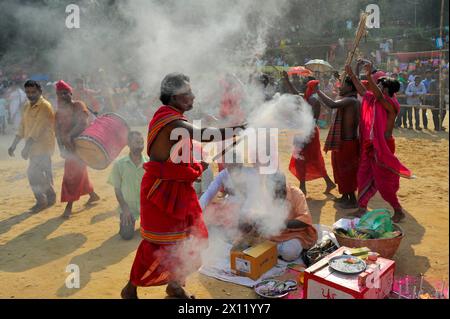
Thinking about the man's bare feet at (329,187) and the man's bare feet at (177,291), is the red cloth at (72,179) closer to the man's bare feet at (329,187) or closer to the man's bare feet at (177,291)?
the man's bare feet at (177,291)

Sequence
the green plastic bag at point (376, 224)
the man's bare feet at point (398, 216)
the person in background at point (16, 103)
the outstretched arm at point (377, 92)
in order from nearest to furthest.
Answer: the green plastic bag at point (376, 224) < the outstretched arm at point (377, 92) < the man's bare feet at point (398, 216) < the person in background at point (16, 103)

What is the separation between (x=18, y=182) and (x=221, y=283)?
532 centimetres

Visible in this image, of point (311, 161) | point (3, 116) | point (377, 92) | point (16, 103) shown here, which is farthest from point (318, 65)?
point (3, 116)

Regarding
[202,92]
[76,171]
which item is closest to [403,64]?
[202,92]

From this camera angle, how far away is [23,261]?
4.39 m

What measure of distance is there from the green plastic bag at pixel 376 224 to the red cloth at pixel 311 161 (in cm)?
219

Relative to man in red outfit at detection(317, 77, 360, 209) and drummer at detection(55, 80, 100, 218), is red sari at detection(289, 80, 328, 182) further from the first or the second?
drummer at detection(55, 80, 100, 218)

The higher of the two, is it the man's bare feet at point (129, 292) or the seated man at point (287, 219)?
the seated man at point (287, 219)

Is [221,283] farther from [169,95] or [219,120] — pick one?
[219,120]

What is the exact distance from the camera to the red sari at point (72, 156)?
5.59m

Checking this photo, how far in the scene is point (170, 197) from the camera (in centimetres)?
312

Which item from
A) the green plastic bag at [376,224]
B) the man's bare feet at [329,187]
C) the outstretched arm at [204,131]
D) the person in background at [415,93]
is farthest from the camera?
the person in background at [415,93]

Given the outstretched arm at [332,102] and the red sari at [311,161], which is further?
the red sari at [311,161]

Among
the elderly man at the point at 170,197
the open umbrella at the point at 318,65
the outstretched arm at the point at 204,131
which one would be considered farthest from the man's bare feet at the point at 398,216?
the open umbrella at the point at 318,65
